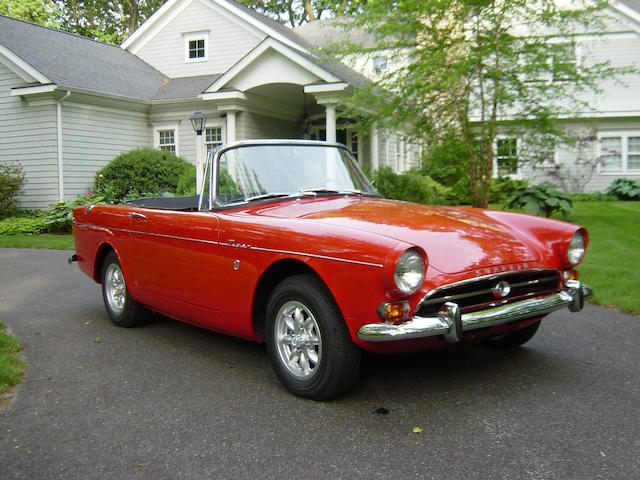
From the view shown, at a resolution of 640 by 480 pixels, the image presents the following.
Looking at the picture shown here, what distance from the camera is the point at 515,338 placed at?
438 cm

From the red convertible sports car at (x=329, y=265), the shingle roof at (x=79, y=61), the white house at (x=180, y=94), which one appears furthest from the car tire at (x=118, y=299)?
the shingle roof at (x=79, y=61)

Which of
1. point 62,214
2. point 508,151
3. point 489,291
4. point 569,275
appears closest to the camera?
point 489,291

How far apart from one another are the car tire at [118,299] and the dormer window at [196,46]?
16.4 meters

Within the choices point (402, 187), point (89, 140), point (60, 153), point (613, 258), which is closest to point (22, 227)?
point (60, 153)

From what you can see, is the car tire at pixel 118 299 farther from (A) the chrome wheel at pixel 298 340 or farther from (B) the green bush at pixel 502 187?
(B) the green bush at pixel 502 187

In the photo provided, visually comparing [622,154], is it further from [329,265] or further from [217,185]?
[329,265]

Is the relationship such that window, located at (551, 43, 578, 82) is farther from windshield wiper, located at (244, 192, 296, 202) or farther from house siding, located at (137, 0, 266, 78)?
house siding, located at (137, 0, 266, 78)

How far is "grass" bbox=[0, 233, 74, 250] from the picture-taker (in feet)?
38.7

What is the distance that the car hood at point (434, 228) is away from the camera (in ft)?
11.1

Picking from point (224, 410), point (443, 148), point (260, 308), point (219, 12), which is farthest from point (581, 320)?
point (219, 12)

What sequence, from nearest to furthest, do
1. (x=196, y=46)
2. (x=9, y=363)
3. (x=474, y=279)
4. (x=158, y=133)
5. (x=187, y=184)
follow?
(x=474, y=279) < (x=9, y=363) < (x=187, y=184) < (x=158, y=133) < (x=196, y=46)

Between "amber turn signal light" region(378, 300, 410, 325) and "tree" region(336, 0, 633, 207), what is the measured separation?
27.3 ft

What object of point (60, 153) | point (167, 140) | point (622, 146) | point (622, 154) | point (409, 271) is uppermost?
point (167, 140)

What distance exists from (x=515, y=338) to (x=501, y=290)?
1141 millimetres
